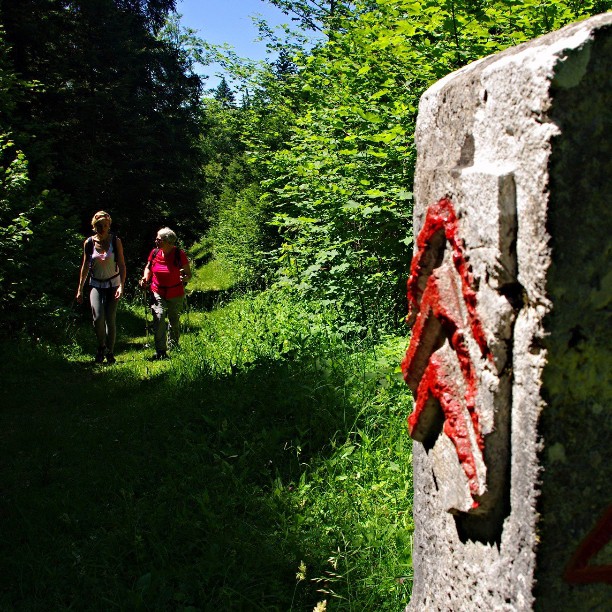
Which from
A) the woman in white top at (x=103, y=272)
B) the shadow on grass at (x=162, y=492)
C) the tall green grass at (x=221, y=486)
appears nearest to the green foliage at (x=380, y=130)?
the tall green grass at (x=221, y=486)

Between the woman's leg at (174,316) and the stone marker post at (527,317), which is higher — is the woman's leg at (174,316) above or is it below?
below

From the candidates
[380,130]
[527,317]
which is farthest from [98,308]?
[527,317]

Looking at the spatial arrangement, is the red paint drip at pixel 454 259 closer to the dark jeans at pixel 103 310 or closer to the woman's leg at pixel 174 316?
the woman's leg at pixel 174 316

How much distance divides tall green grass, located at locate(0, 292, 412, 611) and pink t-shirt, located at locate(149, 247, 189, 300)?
1396 mm

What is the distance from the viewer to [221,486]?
3.58m

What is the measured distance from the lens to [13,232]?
290 inches

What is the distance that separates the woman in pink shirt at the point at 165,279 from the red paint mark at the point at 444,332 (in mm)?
5716

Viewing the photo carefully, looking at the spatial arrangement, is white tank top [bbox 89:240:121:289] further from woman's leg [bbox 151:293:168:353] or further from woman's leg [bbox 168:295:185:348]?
→ woman's leg [bbox 168:295:185:348]

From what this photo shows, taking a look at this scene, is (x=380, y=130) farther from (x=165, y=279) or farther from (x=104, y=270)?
(x=104, y=270)

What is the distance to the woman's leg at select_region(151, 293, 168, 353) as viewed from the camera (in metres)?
7.14

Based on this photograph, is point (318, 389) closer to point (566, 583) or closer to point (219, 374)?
point (219, 374)

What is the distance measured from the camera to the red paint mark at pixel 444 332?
145cm

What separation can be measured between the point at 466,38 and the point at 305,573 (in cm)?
362

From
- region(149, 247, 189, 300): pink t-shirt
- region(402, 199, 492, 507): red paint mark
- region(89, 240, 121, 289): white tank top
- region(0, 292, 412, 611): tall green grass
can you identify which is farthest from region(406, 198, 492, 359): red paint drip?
region(89, 240, 121, 289): white tank top
